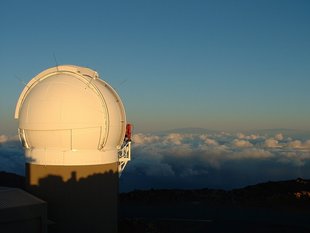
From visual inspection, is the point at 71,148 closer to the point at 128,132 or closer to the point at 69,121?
the point at 69,121

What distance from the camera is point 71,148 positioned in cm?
1386

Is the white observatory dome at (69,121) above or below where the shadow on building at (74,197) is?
above

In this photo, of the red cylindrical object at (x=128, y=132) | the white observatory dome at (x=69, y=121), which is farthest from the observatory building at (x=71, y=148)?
the red cylindrical object at (x=128, y=132)

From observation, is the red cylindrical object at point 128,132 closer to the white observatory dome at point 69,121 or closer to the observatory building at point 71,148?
the white observatory dome at point 69,121

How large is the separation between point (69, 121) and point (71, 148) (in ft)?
2.93

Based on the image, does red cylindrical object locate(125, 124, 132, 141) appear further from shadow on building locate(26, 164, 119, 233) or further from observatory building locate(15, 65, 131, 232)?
shadow on building locate(26, 164, 119, 233)

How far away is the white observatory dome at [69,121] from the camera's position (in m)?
13.8

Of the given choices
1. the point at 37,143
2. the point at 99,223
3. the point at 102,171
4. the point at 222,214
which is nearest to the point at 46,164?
the point at 37,143

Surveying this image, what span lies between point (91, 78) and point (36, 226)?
17.6 ft

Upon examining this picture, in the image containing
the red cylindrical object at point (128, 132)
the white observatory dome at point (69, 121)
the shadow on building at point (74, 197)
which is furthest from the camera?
the red cylindrical object at point (128, 132)

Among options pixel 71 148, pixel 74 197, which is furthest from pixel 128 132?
pixel 74 197

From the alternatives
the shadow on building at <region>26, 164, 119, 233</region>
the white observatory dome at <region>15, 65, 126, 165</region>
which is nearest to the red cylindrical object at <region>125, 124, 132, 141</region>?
the white observatory dome at <region>15, 65, 126, 165</region>

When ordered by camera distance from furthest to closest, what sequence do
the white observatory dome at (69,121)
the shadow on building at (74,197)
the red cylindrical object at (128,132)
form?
the red cylindrical object at (128,132)
the shadow on building at (74,197)
the white observatory dome at (69,121)

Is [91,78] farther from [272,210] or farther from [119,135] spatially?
[272,210]
